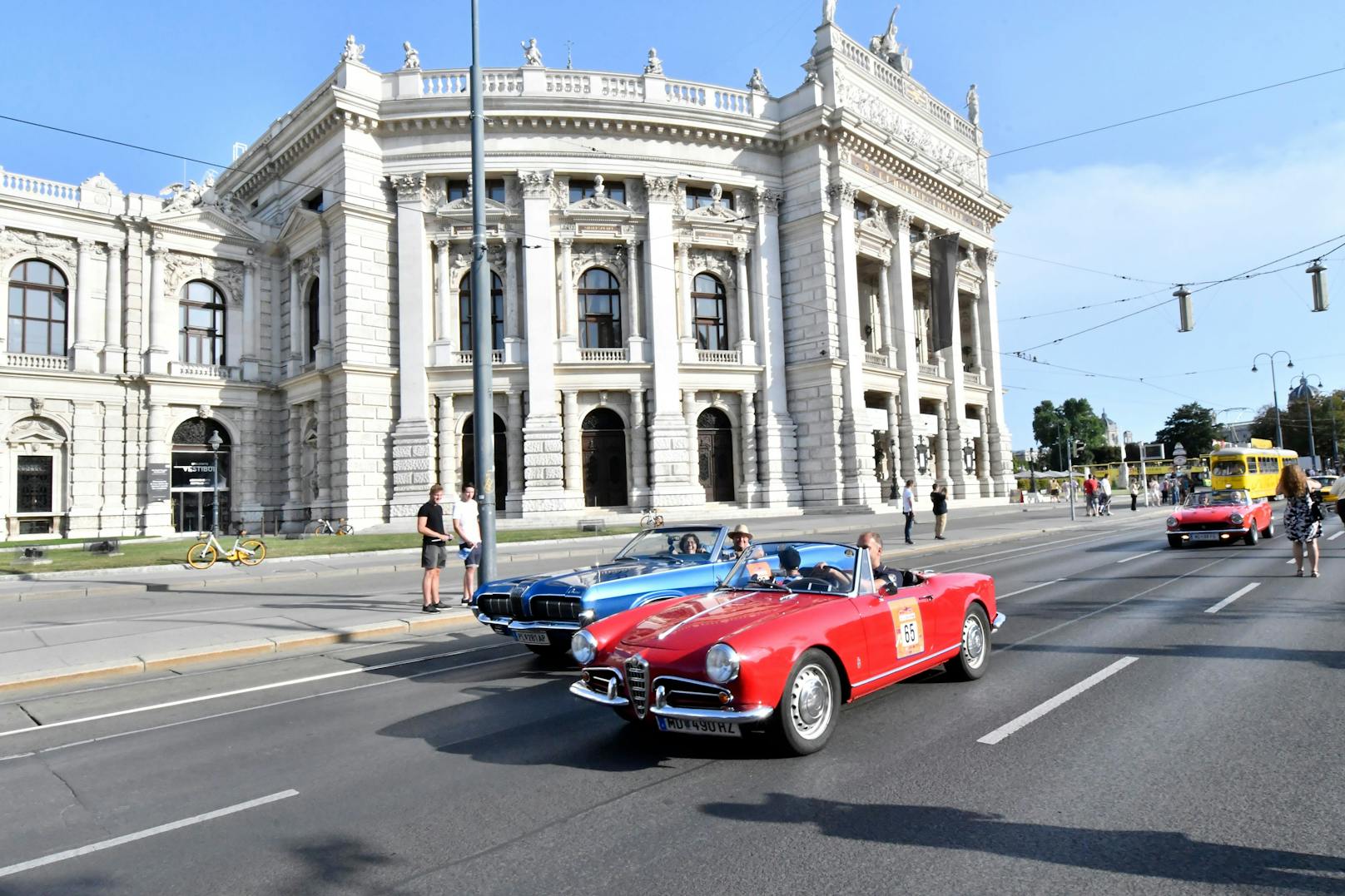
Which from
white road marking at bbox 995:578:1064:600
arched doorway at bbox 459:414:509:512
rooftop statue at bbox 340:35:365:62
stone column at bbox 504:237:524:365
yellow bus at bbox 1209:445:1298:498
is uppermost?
rooftop statue at bbox 340:35:365:62

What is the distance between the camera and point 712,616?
547cm

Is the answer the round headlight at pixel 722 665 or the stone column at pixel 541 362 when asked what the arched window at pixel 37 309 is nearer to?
the stone column at pixel 541 362

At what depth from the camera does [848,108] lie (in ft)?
119

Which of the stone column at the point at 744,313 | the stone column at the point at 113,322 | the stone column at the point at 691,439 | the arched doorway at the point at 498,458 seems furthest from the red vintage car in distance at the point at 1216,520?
the stone column at the point at 113,322

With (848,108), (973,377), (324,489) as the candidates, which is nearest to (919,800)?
(324,489)

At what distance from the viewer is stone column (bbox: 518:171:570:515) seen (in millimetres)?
31047

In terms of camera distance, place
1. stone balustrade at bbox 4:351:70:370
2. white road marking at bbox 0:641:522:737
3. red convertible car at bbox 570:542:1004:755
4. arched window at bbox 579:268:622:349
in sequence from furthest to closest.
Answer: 1. arched window at bbox 579:268:622:349
2. stone balustrade at bbox 4:351:70:370
3. white road marking at bbox 0:641:522:737
4. red convertible car at bbox 570:542:1004:755

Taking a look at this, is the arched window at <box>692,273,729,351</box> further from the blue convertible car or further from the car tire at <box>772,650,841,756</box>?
the car tire at <box>772,650,841,756</box>

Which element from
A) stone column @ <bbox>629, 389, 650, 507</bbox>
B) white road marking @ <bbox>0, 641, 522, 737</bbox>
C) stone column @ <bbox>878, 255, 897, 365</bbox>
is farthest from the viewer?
stone column @ <bbox>878, 255, 897, 365</bbox>

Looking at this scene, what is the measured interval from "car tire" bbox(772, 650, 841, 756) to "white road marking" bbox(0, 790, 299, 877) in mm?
2903

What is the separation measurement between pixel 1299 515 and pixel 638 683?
12.4m

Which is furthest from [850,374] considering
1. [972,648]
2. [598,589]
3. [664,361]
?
[972,648]

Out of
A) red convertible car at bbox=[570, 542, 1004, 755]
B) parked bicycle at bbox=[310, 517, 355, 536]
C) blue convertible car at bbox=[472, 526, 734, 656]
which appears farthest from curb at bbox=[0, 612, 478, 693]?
parked bicycle at bbox=[310, 517, 355, 536]

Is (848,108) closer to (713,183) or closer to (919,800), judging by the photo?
(713,183)
